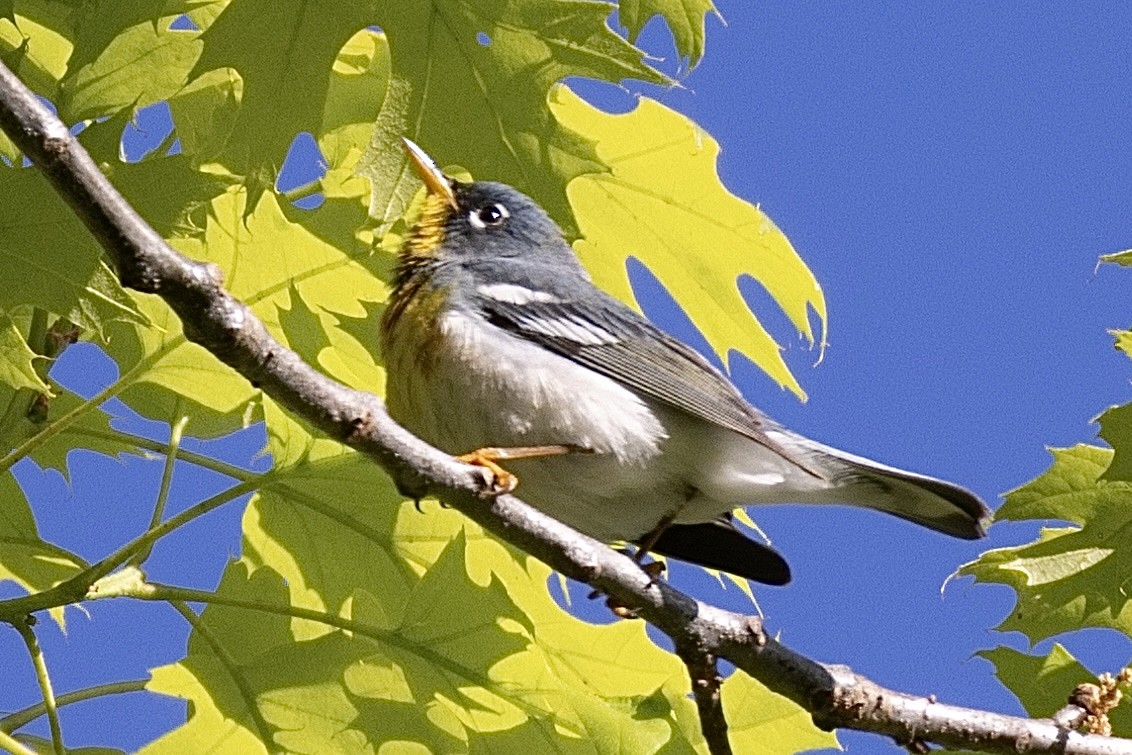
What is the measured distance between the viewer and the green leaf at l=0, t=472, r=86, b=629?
291 cm

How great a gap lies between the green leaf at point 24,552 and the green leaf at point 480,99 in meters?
0.90

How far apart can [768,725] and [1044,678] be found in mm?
603

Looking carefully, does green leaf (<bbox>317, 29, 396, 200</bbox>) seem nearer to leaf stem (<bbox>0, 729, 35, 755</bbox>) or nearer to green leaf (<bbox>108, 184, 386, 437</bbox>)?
green leaf (<bbox>108, 184, 386, 437</bbox>)

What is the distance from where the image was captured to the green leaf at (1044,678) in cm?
310

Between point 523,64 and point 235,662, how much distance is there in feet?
3.86

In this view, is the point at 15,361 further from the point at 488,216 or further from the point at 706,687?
the point at 488,216

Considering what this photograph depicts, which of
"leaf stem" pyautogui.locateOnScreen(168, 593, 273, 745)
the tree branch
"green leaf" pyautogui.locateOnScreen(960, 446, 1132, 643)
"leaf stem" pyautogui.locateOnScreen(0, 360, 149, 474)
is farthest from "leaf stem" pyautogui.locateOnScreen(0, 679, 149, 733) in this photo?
"green leaf" pyautogui.locateOnScreen(960, 446, 1132, 643)

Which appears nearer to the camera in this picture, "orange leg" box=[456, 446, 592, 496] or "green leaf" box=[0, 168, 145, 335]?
"green leaf" box=[0, 168, 145, 335]

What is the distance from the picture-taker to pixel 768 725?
2.95 m

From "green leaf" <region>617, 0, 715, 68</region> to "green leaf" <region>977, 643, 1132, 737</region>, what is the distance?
1.45 m

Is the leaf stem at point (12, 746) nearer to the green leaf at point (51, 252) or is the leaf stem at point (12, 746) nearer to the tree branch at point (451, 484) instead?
the green leaf at point (51, 252)

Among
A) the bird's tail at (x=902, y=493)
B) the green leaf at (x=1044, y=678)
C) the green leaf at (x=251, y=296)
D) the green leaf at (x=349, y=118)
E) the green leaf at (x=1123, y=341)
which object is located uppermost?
the green leaf at (x=349, y=118)

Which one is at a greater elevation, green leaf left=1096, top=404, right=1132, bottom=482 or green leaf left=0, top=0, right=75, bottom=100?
green leaf left=0, top=0, right=75, bottom=100

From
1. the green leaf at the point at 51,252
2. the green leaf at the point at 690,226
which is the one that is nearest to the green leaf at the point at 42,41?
the green leaf at the point at 51,252
